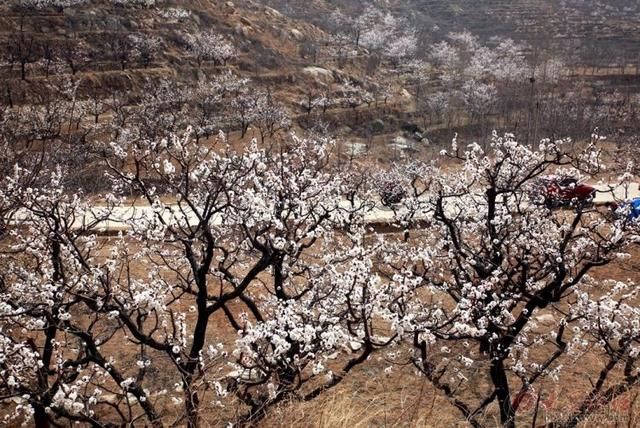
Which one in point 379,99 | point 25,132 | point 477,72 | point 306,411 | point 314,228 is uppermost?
point 477,72

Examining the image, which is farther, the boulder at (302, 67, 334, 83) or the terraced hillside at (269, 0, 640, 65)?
the terraced hillside at (269, 0, 640, 65)

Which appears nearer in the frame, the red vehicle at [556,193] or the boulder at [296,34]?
the red vehicle at [556,193]

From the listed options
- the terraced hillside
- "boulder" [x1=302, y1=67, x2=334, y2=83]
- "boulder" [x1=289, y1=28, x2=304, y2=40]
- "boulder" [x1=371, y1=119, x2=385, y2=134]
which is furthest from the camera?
the terraced hillside

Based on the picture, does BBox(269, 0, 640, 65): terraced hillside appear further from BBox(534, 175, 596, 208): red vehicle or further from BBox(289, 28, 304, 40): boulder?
BBox(534, 175, 596, 208): red vehicle

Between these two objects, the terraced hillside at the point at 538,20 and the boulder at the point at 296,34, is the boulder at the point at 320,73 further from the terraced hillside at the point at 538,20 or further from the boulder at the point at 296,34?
the terraced hillside at the point at 538,20

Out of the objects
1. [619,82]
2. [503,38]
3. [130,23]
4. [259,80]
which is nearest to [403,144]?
[259,80]

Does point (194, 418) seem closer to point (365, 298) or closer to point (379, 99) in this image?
point (365, 298)

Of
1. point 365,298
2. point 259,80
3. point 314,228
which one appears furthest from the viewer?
point 259,80

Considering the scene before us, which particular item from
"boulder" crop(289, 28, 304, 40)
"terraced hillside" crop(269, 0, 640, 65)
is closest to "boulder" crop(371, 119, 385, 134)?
"boulder" crop(289, 28, 304, 40)

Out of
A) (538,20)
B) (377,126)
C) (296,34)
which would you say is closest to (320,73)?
(377,126)

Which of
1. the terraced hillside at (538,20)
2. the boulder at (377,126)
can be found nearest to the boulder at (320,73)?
the boulder at (377,126)

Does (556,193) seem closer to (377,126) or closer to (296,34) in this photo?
(377,126)
